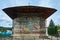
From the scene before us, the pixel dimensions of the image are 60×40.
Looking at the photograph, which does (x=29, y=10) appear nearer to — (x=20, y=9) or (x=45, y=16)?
(x=20, y=9)

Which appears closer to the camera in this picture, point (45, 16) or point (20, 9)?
point (20, 9)

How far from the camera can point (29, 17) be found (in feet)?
69.7

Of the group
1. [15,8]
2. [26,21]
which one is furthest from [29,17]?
[15,8]

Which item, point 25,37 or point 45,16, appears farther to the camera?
point 45,16

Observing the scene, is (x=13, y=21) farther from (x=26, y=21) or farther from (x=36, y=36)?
(x=36, y=36)

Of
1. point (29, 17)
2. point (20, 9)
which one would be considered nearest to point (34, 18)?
point (29, 17)

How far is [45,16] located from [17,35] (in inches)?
158

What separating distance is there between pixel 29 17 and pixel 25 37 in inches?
87.5

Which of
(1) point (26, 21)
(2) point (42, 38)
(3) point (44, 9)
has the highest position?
(3) point (44, 9)

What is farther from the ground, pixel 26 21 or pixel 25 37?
pixel 26 21

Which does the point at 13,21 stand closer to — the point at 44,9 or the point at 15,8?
the point at 15,8

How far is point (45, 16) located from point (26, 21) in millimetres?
2605

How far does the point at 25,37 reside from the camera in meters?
20.8

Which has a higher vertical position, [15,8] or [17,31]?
[15,8]
